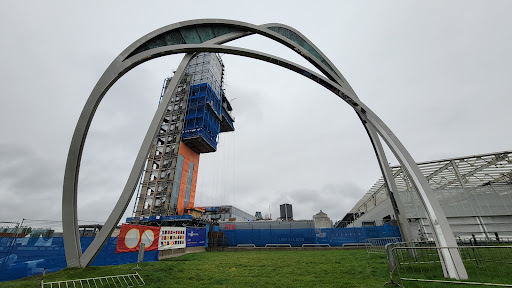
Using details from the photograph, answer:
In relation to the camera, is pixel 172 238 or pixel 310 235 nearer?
pixel 172 238

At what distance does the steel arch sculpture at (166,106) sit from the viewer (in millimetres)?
Answer: 8898

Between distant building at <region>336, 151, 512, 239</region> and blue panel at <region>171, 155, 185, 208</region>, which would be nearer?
distant building at <region>336, 151, 512, 239</region>

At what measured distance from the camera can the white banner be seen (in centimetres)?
1802

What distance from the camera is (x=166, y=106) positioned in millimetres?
12539

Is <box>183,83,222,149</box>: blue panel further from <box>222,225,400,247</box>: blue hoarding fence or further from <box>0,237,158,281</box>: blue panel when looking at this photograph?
<box>0,237,158,281</box>: blue panel

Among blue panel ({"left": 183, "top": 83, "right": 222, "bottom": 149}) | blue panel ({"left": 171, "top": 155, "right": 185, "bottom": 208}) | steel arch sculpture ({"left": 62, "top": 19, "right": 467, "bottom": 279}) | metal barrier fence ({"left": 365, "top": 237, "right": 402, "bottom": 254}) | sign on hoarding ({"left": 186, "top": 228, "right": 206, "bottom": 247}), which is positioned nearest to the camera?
steel arch sculpture ({"left": 62, "top": 19, "right": 467, "bottom": 279})

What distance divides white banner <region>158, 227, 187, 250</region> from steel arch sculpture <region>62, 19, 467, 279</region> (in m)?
8.47

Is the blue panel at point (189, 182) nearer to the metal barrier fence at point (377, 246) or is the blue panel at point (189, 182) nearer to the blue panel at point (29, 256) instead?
the metal barrier fence at point (377, 246)

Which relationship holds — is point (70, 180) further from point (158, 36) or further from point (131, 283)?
point (158, 36)

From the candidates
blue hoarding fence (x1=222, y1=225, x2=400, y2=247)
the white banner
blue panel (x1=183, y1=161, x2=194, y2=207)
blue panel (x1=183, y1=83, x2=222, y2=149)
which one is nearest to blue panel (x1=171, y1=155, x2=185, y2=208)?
blue panel (x1=183, y1=161, x2=194, y2=207)

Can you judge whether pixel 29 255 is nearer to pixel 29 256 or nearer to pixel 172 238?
pixel 29 256

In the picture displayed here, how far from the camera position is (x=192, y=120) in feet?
184

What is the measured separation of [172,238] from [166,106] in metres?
12.8

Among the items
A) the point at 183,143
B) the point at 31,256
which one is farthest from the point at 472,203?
the point at 183,143
